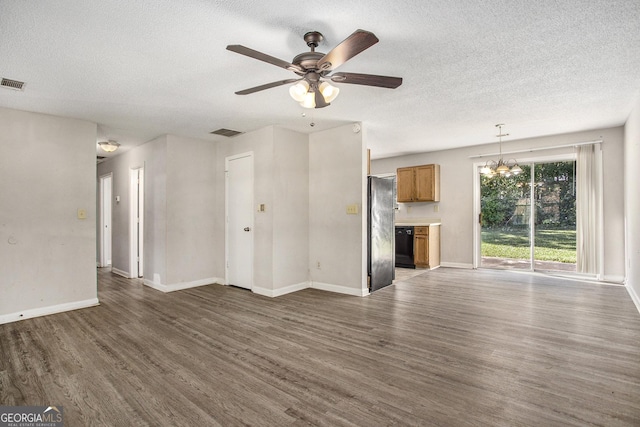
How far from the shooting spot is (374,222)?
5008 millimetres

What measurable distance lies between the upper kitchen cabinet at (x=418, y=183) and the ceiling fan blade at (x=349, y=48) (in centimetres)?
535

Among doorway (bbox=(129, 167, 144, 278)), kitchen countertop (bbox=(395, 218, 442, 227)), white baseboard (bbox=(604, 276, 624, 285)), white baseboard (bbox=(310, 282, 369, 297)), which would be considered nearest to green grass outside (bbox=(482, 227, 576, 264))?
white baseboard (bbox=(604, 276, 624, 285))

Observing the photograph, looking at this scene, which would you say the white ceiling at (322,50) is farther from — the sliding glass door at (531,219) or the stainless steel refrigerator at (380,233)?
the sliding glass door at (531,219)

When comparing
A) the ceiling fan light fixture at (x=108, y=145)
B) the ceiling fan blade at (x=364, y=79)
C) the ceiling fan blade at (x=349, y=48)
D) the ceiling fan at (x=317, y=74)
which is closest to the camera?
the ceiling fan blade at (x=349, y=48)

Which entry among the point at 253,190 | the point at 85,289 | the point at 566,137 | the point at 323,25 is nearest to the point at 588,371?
the point at 323,25

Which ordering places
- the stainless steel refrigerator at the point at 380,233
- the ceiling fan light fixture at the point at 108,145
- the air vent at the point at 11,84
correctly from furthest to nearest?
the ceiling fan light fixture at the point at 108,145
the stainless steel refrigerator at the point at 380,233
the air vent at the point at 11,84

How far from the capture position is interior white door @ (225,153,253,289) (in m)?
5.08

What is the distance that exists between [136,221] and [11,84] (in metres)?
3.18

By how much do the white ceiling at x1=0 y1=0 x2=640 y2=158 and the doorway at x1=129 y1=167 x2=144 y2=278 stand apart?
170 cm

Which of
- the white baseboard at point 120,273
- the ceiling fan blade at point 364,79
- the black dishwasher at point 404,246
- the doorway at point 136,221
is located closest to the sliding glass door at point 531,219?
the black dishwasher at point 404,246

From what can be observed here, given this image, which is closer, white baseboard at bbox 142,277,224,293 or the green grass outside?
white baseboard at bbox 142,277,224,293

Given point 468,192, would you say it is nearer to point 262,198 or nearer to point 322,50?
point 262,198

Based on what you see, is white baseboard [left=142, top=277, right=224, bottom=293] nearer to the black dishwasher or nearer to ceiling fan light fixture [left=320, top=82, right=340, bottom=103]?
the black dishwasher

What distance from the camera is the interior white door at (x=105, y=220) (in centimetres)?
717
